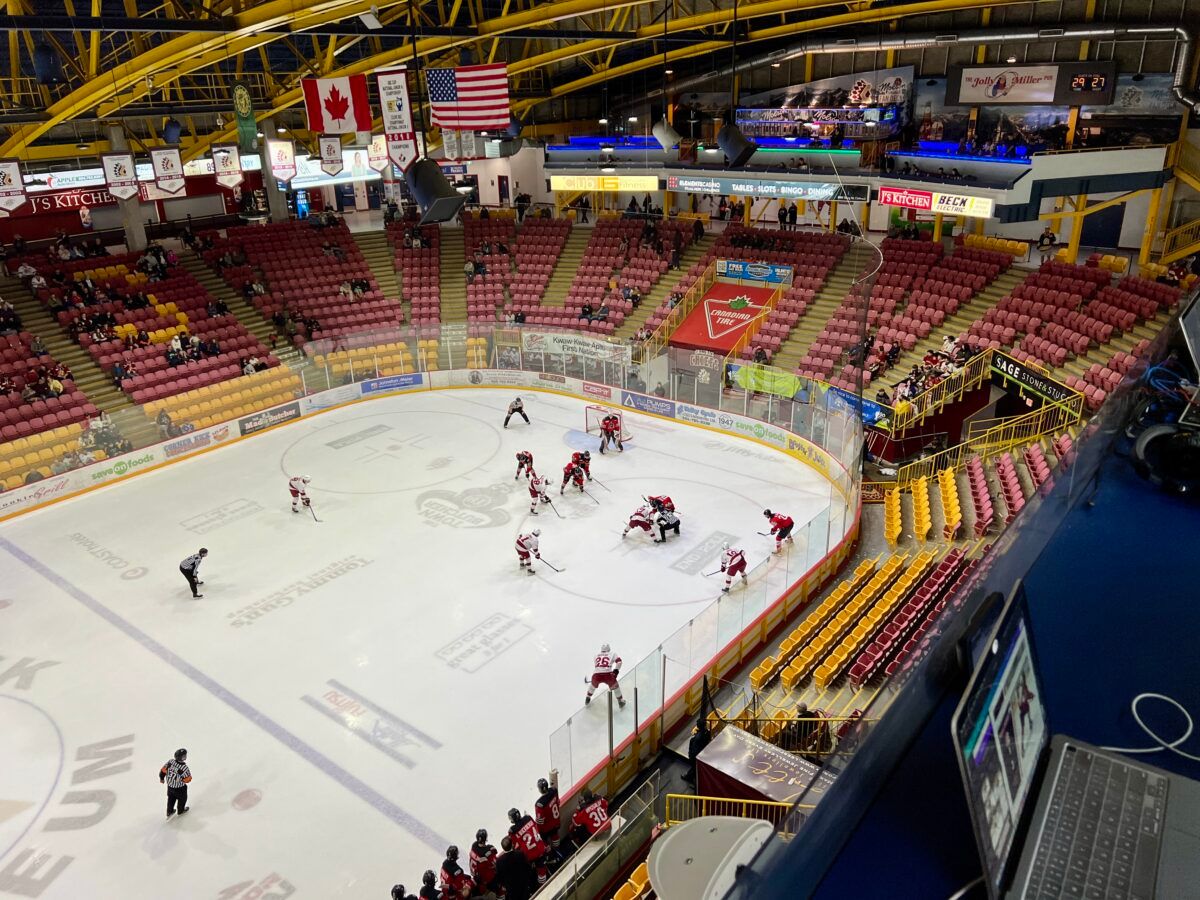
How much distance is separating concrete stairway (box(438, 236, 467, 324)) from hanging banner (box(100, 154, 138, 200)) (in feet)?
37.4

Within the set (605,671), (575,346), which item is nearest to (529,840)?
(605,671)

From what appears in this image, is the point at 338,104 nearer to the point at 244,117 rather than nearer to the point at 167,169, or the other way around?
the point at 167,169

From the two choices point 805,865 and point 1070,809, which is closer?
point 805,865

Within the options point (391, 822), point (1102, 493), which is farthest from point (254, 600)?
point (1102, 493)

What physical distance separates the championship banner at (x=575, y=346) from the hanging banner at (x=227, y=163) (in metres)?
9.29

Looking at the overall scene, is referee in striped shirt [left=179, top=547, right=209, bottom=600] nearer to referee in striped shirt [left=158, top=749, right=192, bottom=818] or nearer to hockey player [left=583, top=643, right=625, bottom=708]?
referee in striped shirt [left=158, top=749, right=192, bottom=818]

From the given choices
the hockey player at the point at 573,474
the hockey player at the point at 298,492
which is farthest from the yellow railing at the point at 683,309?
the hockey player at the point at 298,492

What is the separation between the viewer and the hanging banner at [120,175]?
22078mm

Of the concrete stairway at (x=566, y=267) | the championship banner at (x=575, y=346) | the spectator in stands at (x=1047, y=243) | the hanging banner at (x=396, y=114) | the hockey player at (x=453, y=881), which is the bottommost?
the hockey player at (x=453, y=881)

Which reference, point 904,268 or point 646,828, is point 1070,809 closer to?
point 646,828

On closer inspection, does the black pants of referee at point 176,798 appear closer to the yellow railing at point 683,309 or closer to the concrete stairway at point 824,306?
the concrete stairway at point 824,306

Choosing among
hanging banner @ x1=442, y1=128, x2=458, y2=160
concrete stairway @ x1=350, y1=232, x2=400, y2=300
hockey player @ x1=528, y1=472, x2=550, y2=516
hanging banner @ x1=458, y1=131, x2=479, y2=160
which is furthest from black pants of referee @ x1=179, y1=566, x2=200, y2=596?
hanging banner @ x1=458, y1=131, x2=479, y2=160

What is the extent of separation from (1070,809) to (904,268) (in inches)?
1052

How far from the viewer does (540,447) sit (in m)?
23.1
